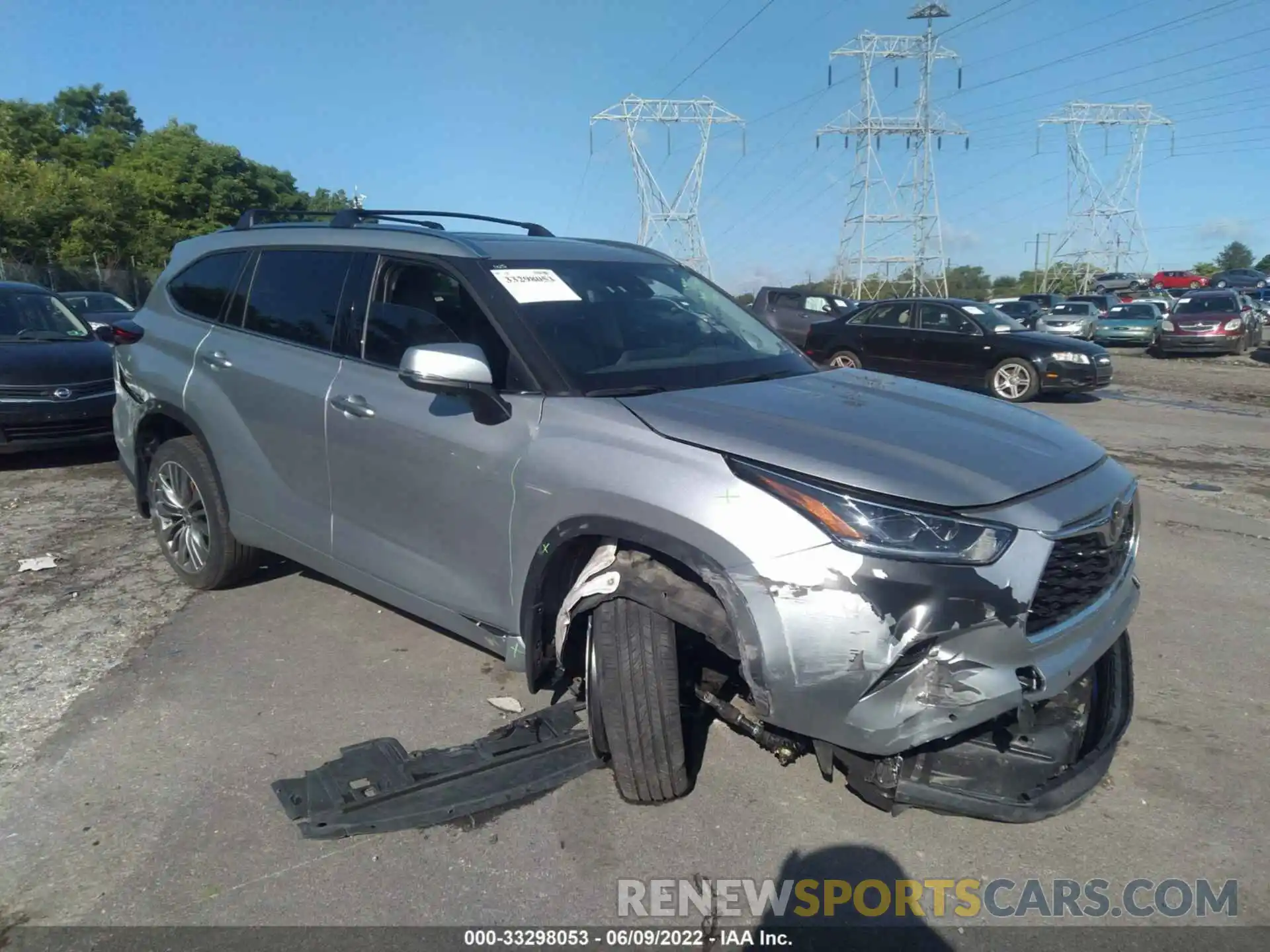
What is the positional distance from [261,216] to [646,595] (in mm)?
3579

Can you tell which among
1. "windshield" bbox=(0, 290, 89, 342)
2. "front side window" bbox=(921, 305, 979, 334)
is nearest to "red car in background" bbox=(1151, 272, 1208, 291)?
"front side window" bbox=(921, 305, 979, 334)

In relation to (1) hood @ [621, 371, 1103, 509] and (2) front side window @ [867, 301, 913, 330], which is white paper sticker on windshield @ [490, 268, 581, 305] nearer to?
(1) hood @ [621, 371, 1103, 509]

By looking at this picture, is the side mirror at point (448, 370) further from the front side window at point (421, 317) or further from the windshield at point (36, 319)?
the windshield at point (36, 319)

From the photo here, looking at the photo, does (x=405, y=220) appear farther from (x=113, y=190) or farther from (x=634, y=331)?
(x=113, y=190)

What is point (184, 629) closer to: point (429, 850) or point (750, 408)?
point (429, 850)

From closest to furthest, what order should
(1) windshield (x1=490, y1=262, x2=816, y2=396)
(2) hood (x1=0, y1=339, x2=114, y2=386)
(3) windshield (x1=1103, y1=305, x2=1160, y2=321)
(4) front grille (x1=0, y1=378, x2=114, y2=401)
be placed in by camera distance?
(1) windshield (x1=490, y1=262, x2=816, y2=396) < (4) front grille (x1=0, y1=378, x2=114, y2=401) < (2) hood (x1=0, y1=339, x2=114, y2=386) < (3) windshield (x1=1103, y1=305, x2=1160, y2=321)

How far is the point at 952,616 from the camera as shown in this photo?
2.48 meters

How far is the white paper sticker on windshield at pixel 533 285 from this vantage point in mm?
3594

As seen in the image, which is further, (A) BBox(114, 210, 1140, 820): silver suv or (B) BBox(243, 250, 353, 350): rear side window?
(B) BBox(243, 250, 353, 350): rear side window

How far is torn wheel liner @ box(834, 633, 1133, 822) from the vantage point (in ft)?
8.71

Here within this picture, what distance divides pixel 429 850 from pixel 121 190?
39.1 metres

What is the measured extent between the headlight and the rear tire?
2.08 feet

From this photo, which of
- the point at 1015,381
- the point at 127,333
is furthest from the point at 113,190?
the point at 127,333

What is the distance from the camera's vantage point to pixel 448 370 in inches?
122
